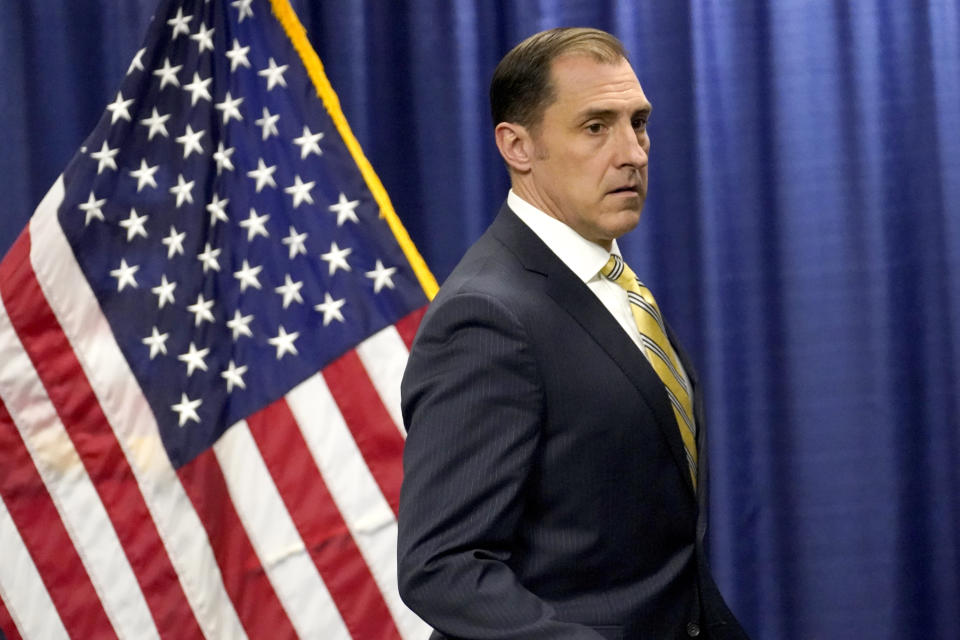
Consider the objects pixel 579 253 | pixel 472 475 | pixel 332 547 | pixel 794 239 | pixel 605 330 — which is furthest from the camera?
pixel 794 239

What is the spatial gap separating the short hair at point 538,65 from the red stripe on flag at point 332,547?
1.01 metres

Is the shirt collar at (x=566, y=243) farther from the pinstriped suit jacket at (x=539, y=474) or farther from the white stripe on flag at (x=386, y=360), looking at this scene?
the white stripe on flag at (x=386, y=360)

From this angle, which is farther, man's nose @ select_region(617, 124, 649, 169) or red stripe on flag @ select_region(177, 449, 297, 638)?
red stripe on flag @ select_region(177, 449, 297, 638)

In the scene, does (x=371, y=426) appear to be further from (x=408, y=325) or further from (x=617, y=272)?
(x=617, y=272)

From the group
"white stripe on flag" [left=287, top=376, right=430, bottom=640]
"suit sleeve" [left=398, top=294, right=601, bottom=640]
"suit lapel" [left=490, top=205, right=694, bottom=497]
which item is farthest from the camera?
"white stripe on flag" [left=287, top=376, right=430, bottom=640]

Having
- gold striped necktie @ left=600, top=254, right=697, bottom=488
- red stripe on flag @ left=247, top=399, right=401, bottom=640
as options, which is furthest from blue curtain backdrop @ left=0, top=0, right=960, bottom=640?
gold striped necktie @ left=600, top=254, right=697, bottom=488

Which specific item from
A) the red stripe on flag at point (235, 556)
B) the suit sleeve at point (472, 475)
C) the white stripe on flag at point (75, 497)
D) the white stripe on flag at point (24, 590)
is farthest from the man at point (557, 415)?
the white stripe on flag at point (24, 590)

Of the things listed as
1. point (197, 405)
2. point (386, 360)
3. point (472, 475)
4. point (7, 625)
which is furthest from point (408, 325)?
point (472, 475)

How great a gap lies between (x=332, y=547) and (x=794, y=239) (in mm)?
1218

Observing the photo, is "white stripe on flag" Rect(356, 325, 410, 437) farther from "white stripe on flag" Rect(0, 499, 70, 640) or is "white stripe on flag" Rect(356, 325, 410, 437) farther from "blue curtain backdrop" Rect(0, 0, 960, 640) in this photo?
"white stripe on flag" Rect(0, 499, 70, 640)

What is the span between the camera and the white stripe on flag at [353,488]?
217 centimetres

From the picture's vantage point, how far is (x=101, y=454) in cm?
220

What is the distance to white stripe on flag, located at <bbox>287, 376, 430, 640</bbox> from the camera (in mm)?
2172

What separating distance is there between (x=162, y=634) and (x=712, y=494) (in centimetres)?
121
